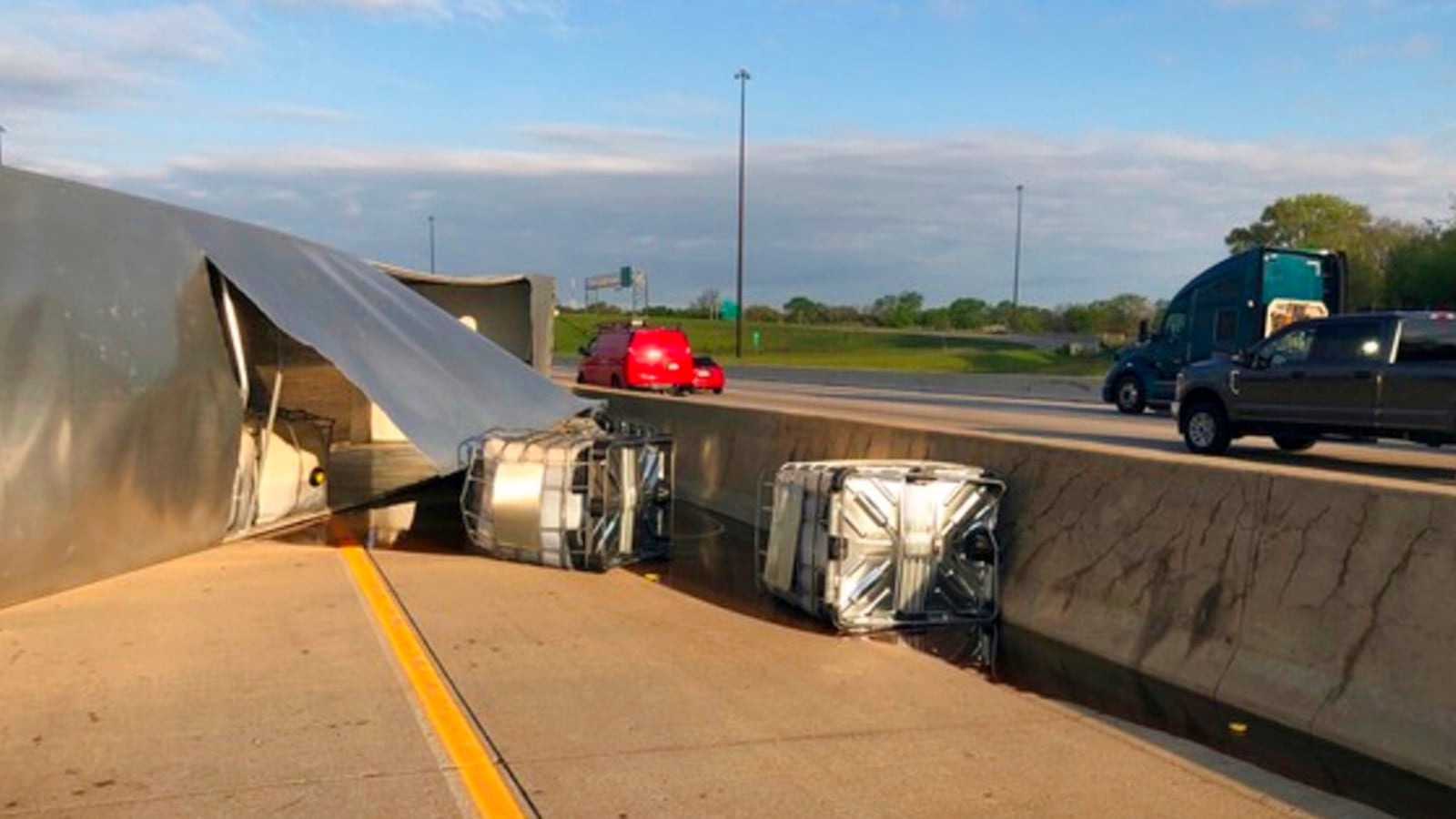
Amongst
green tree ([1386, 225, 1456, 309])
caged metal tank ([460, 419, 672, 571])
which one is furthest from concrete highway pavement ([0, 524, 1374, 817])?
green tree ([1386, 225, 1456, 309])

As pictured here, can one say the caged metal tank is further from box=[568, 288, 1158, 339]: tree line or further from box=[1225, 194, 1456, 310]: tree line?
box=[568, 288, 1158, 339]: tree line

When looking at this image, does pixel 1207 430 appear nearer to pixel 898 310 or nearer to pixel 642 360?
pixel 642 360

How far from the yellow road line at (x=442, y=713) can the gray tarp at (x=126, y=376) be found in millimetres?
1793

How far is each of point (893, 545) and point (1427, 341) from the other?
30.6ft

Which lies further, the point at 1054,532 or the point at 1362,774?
the point at 1054,532

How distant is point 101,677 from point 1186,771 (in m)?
5.47

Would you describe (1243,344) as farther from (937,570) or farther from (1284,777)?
(1284,777)

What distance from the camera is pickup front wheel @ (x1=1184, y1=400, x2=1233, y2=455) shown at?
17.0 m

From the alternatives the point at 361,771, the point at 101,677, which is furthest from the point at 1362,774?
the point at 101,677

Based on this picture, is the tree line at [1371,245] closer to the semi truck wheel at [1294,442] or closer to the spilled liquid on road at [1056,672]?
→ the semi truck wheel at [1294,442]

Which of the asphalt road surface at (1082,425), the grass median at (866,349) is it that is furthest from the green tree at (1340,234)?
the asphalt road surface at (1082,425)

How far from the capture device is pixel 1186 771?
5.54m

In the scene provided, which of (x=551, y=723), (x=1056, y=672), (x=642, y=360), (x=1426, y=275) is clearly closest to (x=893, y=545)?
(x=1056, y=672)

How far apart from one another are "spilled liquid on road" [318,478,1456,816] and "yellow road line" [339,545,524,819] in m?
2.22
